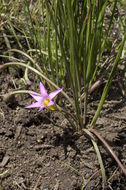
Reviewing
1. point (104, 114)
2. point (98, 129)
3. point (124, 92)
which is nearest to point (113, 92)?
point (124, 92)

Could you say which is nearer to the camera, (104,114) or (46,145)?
(46,145)

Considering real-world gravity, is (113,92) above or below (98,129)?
above

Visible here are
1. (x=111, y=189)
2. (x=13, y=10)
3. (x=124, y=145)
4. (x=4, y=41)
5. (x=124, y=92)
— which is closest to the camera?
Answer: (x=111, y=189)

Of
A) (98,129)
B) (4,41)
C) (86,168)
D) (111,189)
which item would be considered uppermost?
(4,41)

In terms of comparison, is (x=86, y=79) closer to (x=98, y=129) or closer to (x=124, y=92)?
(x=98, y=129)

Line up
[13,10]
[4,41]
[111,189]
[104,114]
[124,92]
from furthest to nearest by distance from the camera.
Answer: [13,10] → [4,41] → [124,92] → [104,114] → [111,189]

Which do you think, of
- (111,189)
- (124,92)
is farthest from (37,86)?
(111,189)
